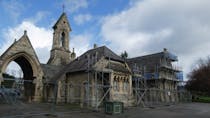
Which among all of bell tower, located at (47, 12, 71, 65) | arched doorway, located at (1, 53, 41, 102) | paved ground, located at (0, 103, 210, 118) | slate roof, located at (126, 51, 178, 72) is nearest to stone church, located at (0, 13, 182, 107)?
arched doorway, located at (1, 53, 41, 102)

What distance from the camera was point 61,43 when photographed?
3984 centimetres

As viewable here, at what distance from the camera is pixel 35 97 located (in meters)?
29.5

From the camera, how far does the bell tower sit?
1517 inches

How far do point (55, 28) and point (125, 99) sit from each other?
18.6 m

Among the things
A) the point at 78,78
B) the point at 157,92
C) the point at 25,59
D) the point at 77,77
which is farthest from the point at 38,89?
the point at 157,92

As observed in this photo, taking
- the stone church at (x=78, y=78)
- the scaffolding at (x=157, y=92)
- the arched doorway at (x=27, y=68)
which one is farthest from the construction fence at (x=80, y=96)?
the scaffolding at (x=157, y=92)

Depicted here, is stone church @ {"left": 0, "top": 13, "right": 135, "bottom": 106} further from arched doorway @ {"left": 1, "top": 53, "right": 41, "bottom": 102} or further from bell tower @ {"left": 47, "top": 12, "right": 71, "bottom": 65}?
bell tower @ {"left": 47, "top": 12, "right": 71, "bottom": 65}

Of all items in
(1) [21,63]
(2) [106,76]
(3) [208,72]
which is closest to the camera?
(2) [106,76]

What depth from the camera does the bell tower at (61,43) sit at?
126 feet

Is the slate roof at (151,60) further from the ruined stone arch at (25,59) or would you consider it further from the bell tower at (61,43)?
the ruined stone arch at (25,59)

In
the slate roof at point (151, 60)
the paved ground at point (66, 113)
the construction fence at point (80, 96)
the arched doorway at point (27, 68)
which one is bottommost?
the paved ground at point (66, 113)

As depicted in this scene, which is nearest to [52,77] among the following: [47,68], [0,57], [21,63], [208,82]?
[47,68]

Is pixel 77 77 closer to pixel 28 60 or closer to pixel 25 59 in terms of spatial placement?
pixel 28 60

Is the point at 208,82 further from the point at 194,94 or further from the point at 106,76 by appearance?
the point at 106,76
